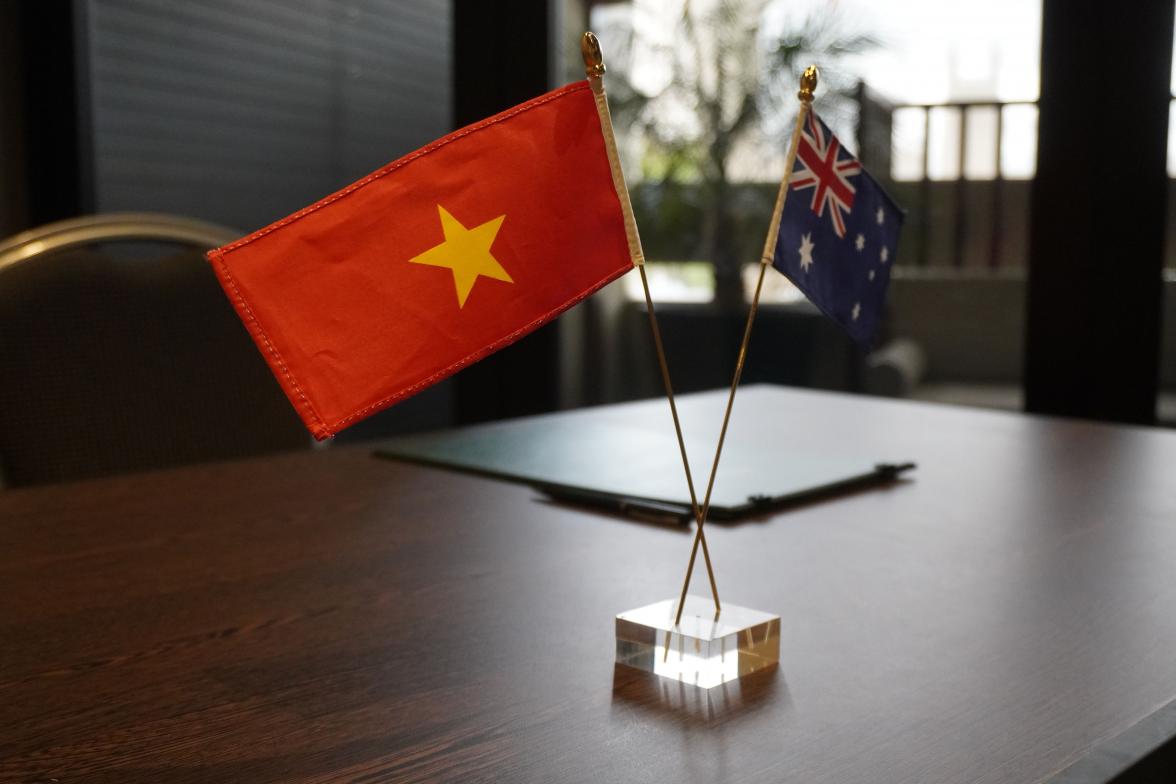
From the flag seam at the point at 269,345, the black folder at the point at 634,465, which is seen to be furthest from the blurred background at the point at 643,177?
the flag seam at the point at 269,345

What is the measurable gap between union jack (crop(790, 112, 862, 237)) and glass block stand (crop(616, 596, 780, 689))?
297mm

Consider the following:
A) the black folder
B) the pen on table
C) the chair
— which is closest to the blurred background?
the chair

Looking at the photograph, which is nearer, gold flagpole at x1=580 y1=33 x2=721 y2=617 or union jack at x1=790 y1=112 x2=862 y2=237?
gold flagpole at x1=580 y1=33 x2=721 y2=617

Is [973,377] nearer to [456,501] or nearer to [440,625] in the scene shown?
[456,501]

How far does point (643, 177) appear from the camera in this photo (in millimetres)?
2797

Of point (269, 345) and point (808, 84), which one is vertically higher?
point (808, 84)

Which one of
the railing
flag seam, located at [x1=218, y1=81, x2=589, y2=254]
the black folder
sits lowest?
the black folder

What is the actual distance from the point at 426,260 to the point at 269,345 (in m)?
0.10

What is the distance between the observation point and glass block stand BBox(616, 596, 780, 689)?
669mm

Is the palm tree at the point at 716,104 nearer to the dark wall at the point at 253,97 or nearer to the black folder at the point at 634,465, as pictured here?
the dark wall at the point at 253,97

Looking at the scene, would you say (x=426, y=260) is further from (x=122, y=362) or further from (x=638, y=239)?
(x=122, y=362)

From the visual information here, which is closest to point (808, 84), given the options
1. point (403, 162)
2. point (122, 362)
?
point (403, 162)

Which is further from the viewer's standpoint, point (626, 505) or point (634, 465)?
point (634, 465)

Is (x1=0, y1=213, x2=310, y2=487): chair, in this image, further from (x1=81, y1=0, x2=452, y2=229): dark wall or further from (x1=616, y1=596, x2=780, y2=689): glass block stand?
(x1=81, y1=0, x2=452, y2=229): dark wall
